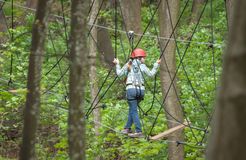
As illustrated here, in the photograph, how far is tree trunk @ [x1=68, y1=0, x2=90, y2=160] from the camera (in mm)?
3270

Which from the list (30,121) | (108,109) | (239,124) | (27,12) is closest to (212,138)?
(239,124)

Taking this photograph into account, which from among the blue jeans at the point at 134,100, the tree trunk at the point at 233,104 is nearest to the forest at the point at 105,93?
the tree trunk at the point at 233,104

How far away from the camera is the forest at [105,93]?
131 inches

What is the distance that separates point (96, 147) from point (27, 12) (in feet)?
17.9

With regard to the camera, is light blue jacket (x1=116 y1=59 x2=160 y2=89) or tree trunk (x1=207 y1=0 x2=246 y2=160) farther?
light blue jacket (x1=116 y1=59 x2=160 y2=89)

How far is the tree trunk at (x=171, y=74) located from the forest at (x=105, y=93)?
0.04 feet

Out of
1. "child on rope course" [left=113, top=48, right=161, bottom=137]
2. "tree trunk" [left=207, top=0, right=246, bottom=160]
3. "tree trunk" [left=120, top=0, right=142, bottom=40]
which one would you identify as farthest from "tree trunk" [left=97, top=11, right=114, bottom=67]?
"tree trunk" [left=207, top=0, right=246, bottom=160]

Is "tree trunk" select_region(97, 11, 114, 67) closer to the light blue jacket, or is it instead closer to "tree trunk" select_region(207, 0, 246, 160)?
the light blue jacket

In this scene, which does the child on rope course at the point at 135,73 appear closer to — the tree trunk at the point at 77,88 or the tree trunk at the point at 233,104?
the tree trunk at the point at 77,88

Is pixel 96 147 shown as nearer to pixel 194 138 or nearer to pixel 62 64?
pixel 194 138

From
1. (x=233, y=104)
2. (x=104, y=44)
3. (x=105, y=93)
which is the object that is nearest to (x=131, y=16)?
(x=104, y=44)

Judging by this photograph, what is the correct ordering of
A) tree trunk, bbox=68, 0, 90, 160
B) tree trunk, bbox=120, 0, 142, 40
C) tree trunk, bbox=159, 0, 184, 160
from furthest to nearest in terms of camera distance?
tree trunk, bbox=120, 0, 142, 40, tree trunk, bbox=159, 0, 184, 160, tree trunk, bbox=68, 0, 90, 160

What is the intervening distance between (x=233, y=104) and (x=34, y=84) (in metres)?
2.23

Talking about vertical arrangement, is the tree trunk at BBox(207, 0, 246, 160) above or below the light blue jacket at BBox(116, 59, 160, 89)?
below
